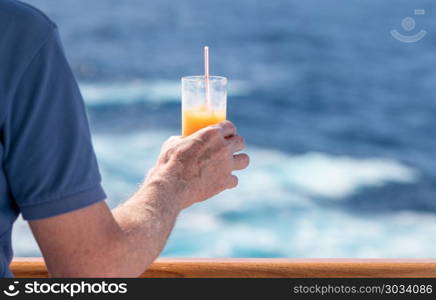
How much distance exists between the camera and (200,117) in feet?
3.97

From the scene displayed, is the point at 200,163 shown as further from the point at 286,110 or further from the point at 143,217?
the point at 286,110

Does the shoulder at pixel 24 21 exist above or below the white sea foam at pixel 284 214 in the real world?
above

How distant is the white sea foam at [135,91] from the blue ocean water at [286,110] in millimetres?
21

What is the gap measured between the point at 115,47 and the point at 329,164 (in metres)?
3.80

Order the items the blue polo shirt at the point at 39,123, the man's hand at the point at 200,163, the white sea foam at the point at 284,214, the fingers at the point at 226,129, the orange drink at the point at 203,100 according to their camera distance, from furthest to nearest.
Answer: the white sea foam at the point at 284,214
the orange drink at the point at 203,100
the fingers at the point at 226,129
the man's hand at the point at 200,163
the blue polo shirt at the point at 39,123

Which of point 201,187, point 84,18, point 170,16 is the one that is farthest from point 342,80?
point 201,187

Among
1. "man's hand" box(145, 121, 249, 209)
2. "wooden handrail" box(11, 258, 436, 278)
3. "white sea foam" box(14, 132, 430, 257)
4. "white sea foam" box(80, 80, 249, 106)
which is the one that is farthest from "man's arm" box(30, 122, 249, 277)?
"white sea foam" box(80, 80, 249, 106)

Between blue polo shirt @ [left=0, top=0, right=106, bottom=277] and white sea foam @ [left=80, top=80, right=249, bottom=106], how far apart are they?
26.6ft

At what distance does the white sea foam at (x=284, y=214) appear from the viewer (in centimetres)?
644

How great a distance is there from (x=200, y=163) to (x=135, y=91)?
8.37 m

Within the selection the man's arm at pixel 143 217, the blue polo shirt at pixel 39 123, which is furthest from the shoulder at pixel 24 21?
the man's arm at pixel 143 217

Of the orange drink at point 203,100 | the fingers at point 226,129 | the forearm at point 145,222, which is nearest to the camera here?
the forearm at point 145,222

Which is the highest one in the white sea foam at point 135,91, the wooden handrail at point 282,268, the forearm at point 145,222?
the forearm at point 145,222

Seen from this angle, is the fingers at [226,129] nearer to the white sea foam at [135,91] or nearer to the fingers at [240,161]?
the fingers at [240,161]
